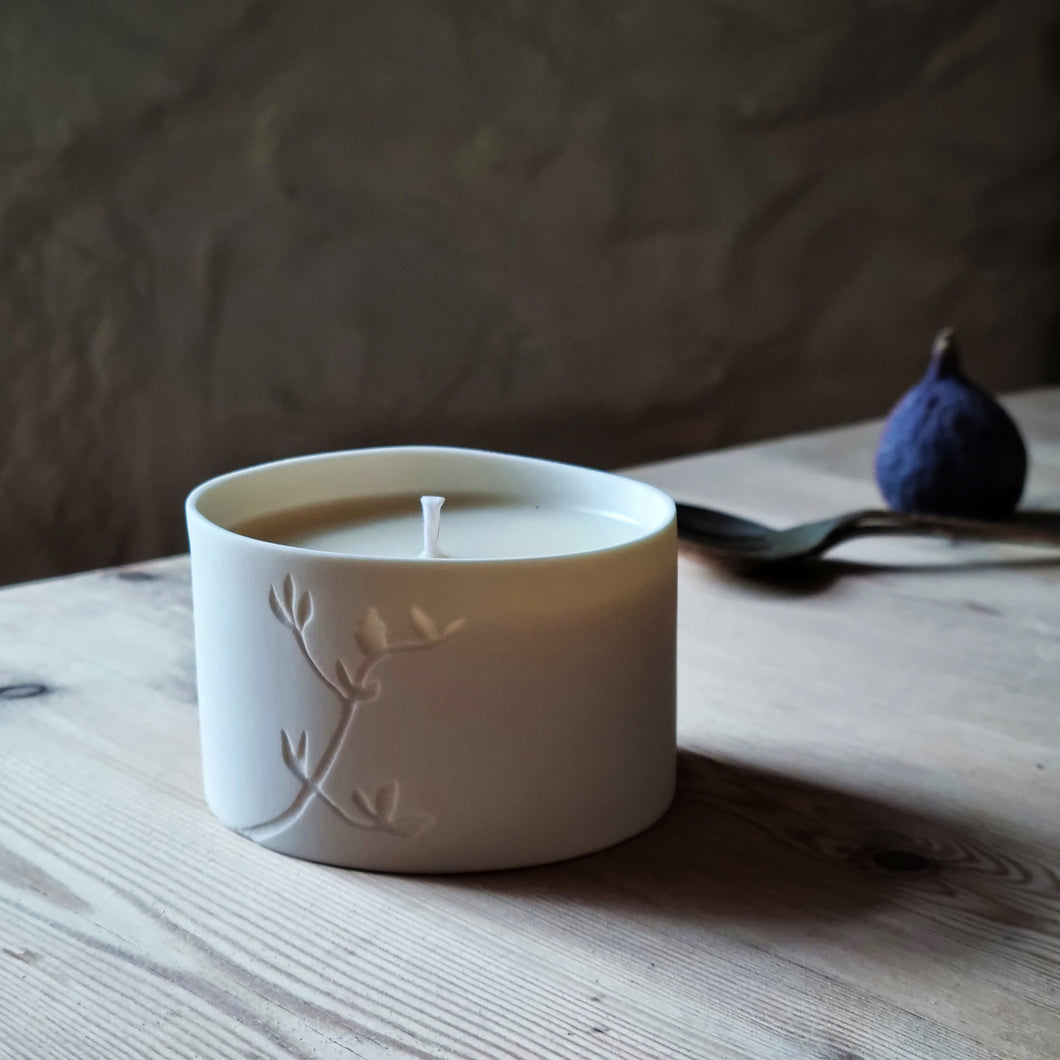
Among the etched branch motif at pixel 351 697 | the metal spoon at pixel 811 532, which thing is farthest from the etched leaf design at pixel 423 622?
the metal spoon at pixel 811 532

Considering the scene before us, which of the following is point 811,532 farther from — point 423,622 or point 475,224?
point 475,224

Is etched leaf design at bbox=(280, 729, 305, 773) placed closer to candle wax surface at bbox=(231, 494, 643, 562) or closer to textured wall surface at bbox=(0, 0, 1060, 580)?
candle wax surface at bbox=(231, 494, 643, 562)

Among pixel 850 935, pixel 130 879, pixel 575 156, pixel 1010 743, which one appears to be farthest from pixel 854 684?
pixel 575 156

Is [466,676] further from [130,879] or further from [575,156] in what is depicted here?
[575,156]

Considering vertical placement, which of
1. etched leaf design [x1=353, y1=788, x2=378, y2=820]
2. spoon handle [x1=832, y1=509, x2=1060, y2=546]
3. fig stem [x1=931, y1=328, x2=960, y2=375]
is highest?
fig stem [x1=931, y1=328, x2=960, y2=375]

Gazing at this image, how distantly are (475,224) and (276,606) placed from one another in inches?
43.0

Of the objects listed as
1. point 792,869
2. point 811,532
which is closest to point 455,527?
point 792,869

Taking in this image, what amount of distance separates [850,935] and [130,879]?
0.21 m

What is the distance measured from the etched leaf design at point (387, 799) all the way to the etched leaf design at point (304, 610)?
5 centimetres

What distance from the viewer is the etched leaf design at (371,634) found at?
362mm

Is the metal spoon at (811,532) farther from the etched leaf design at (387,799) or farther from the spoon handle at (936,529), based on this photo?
the etched leaf design at (387,799)

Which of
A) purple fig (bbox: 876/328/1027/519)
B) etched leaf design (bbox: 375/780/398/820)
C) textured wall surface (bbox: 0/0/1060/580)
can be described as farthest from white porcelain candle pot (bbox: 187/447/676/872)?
textured wall surface (bbox: 0/0/1060/580)

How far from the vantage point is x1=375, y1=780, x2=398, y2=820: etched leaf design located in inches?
14.6

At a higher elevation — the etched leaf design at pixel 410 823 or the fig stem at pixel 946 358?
the fig stem at pixel 946 358
